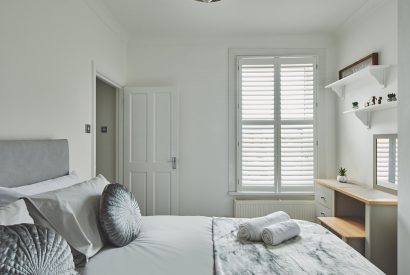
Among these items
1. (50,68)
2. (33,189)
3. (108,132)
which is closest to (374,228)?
(33,189)

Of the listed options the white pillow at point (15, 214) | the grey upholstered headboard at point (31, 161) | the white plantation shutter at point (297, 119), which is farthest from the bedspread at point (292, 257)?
the white plantation shutter at point (297, 119)

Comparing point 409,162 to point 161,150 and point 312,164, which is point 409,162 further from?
point 161,150

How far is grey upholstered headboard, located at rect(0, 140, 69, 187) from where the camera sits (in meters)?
1.50

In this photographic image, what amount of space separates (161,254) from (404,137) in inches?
67.8

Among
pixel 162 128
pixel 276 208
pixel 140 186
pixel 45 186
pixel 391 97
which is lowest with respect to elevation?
pixel 276 208

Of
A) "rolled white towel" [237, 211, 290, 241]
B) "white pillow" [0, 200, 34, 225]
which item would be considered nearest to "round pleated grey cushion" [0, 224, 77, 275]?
"white pillow" [0, 200, 34, 225]

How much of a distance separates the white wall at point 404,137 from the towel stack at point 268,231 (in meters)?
0.75

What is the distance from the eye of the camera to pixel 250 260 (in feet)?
4.63

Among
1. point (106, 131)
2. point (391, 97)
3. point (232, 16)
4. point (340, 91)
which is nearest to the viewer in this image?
point (391, 97)

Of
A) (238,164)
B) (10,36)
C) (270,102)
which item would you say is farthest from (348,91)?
(10,36)

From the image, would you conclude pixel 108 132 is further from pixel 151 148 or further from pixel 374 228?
pixel 374 228

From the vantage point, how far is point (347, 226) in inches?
102

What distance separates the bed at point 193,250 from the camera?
1308 mm

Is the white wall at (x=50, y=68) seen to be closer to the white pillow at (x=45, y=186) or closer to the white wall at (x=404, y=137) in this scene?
the white pillow at (x=45, y=186)
